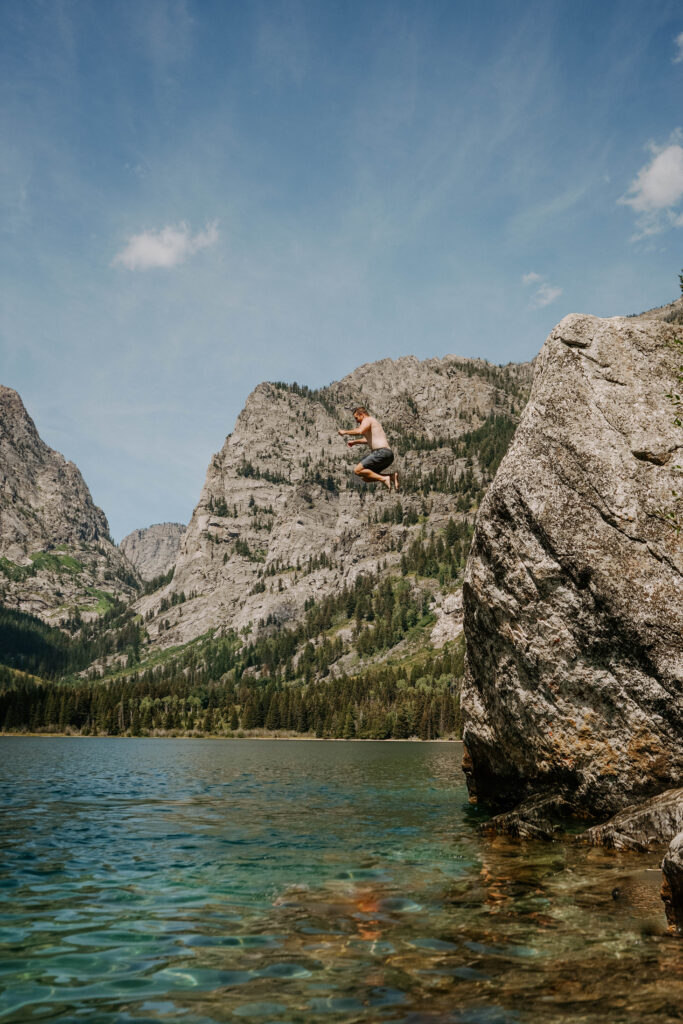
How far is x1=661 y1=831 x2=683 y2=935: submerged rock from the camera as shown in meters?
10.6

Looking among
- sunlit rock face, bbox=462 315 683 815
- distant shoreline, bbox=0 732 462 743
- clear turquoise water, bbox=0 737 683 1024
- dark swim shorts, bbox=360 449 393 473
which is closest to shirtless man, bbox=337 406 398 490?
dark swim shorts, bbox=360 449 393 473

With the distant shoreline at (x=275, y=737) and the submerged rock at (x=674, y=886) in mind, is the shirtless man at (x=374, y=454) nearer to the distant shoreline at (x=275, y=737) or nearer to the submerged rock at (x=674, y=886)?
the submerged rock at (x=674, y=886)

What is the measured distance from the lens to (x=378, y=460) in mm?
20859

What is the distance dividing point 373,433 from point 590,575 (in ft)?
25.2

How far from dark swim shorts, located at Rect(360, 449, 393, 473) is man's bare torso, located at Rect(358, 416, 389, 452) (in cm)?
22

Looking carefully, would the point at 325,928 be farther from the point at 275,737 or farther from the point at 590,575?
the point at 275,737

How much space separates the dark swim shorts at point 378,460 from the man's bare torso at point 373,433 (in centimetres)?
22

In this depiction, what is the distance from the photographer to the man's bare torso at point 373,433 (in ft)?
68.4

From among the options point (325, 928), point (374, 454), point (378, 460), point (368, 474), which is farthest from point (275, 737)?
point (325, 928)

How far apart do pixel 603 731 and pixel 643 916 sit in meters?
8.27

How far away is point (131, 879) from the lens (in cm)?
1602

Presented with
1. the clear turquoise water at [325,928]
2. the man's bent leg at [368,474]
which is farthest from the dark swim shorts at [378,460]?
the clear turquoise water at [325,928]

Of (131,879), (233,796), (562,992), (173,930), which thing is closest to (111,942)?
(173,930)

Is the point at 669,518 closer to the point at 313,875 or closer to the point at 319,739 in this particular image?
the point at 313,875
